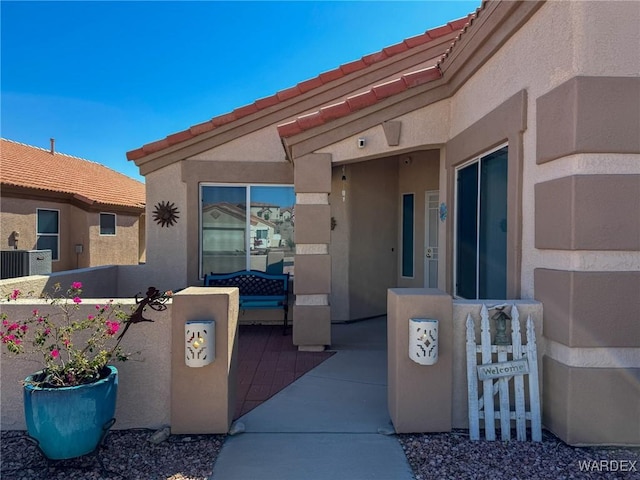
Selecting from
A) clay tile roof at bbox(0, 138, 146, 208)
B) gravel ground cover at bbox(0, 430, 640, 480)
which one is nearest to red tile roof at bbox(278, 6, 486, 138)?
gravel ground cover at bbox(0, 430, 640, 480)

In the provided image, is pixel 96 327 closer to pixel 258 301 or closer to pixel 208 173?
pixel 258 301

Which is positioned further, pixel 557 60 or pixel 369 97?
pixel 369 97

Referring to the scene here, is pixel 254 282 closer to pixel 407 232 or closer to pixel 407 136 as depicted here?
pixel 407 232

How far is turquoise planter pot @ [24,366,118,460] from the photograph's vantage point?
282cm

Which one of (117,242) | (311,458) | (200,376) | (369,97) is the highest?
(369,97)

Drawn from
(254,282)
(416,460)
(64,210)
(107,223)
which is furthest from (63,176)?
(416,460)

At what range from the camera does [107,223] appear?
52.5 ft

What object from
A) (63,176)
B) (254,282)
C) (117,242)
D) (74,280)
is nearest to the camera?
(74,280)

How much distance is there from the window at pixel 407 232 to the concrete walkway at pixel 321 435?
3.48m

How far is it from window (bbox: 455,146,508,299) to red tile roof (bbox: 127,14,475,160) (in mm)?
3232

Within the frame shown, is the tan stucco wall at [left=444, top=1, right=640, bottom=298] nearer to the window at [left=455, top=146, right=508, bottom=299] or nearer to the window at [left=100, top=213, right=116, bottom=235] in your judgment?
the window at [left=455, top=146, right=508, bottom=299]

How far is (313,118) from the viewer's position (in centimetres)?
566

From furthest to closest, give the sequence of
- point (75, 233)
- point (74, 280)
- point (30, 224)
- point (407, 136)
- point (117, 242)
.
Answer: point (117, 242)
point (75, 233)
point (30, 224)
point (74, 280)
point (407, 136)

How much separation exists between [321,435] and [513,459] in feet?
5.21
